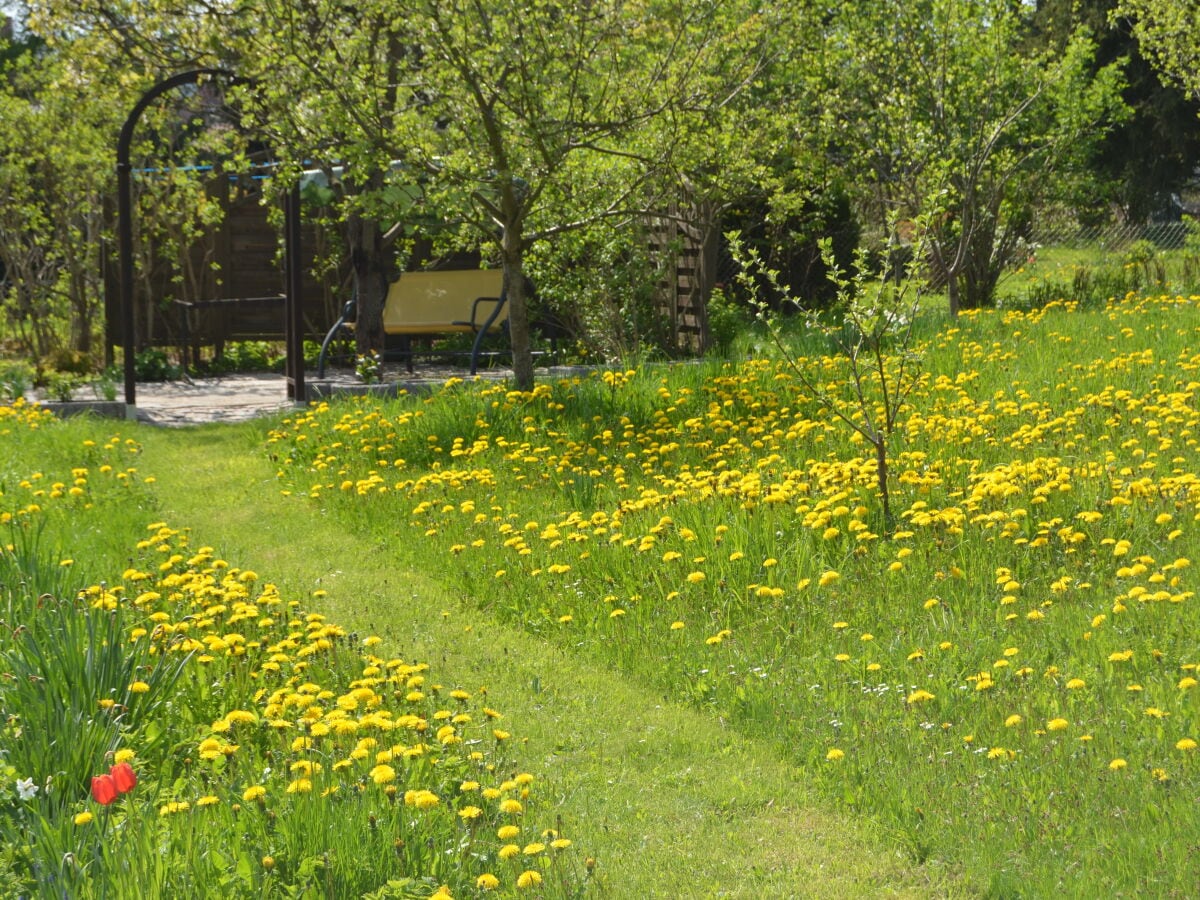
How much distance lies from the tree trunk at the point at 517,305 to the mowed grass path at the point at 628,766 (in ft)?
10.6

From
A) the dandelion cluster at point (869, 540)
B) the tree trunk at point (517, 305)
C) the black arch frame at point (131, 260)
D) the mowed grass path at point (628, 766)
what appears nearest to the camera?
the mowed grass path at point (628, 766)

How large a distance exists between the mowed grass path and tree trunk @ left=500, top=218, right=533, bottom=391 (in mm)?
3217

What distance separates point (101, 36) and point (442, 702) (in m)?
10.5

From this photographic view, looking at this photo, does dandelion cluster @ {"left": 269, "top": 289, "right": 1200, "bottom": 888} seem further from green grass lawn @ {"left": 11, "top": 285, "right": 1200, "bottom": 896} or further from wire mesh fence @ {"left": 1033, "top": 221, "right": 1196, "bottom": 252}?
wire mesh fence @ {"left": 1033, "top": 221, "right": 1196, "bottom": 252}

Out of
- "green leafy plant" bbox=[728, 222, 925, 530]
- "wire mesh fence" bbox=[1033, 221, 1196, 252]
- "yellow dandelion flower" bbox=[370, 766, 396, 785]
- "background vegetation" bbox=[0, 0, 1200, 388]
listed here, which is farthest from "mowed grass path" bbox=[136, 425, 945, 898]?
"wire mesh fence" bbox=[1033, 221, 1196, 252]

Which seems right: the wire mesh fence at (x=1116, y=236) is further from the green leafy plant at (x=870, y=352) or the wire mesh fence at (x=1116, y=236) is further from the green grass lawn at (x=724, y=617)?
the green grass lawn at (x=724, y=617)

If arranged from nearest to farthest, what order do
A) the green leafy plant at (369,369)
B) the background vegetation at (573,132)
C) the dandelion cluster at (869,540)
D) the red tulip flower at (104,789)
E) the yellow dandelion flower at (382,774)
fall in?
the red tulip flower at (104,789)
the yellow dandelion flower at (382,774)
the dandelion cluster at (869,540)
the background vegetation at (573,132)
the green leafy plant at (369,369)

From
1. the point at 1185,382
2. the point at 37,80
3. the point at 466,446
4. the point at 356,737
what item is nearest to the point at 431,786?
the point at 356,737

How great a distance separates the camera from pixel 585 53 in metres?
8.96

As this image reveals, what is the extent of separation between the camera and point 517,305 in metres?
9.44

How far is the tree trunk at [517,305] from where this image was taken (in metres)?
9.43

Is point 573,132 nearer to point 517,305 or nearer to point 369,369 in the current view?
point 517,305

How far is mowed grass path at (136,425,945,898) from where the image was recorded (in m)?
3.23

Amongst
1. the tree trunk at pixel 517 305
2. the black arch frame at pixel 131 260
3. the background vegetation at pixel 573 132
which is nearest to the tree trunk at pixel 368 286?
the background vegetation at pixel 573 132
